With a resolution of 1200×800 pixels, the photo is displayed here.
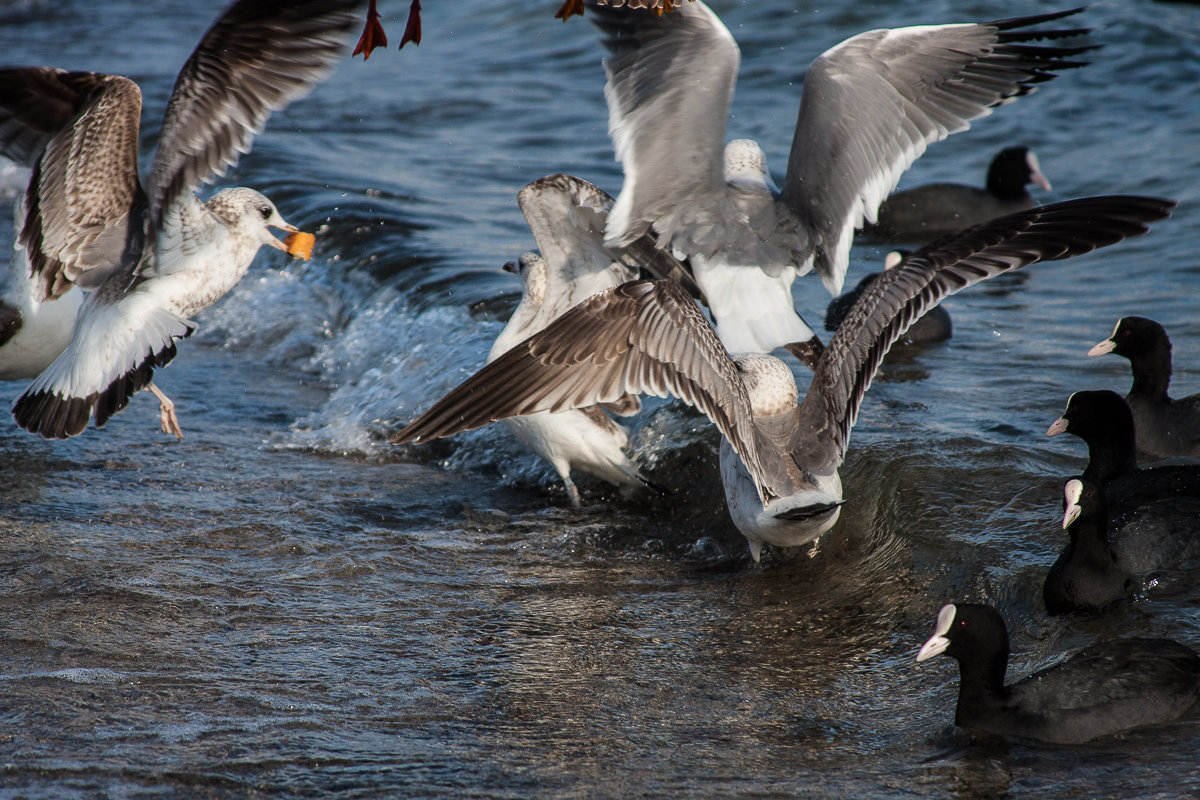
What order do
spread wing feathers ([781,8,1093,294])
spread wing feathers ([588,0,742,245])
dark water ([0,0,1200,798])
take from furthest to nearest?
spread wing feathers ([781,8,1093,294]), spread wing feathers ([588,0,742,245]), dark water ([0,0,1200,798])

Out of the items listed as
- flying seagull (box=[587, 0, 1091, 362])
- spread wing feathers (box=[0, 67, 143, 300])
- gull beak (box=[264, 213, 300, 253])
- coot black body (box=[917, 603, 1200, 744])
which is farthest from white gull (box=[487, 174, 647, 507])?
coot black body (box=[917, 603, 1200, 744])

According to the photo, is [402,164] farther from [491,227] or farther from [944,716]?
[944,716]

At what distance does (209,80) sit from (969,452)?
368cm

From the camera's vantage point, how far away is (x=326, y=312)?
9.16m

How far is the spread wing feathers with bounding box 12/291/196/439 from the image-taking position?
5.26 m

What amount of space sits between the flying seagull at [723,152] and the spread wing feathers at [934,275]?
2.71 ft

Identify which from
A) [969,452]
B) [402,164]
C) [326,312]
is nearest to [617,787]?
[969,452]

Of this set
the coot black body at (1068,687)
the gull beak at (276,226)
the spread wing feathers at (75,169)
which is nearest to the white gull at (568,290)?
the gull beak at (276,226)

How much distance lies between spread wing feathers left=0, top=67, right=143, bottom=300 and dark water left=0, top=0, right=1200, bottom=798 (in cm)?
103

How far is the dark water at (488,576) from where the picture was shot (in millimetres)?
3371

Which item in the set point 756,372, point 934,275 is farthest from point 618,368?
point 934,275

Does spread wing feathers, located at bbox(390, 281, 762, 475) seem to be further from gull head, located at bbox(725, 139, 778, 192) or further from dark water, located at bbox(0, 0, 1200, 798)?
gull head, located at bbox(725, 139, 778, 192)

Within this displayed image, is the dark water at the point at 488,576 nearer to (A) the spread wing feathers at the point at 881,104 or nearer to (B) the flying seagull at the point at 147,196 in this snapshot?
(B) the flying seagull at the point at 147,196

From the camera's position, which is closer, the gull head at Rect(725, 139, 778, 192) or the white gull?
the white gull
